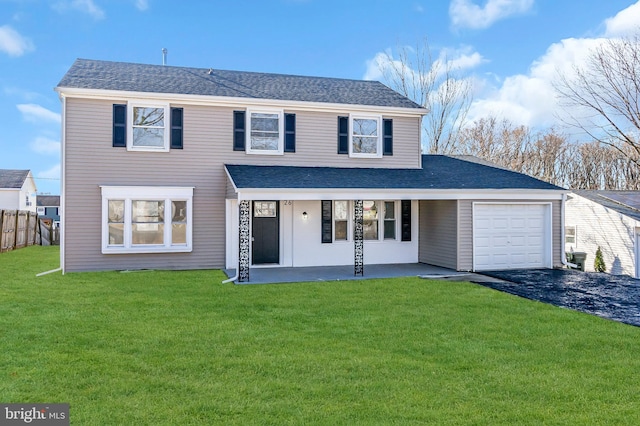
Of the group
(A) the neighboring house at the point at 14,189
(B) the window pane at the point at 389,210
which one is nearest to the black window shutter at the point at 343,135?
(B) the window pane at the point at 389,210

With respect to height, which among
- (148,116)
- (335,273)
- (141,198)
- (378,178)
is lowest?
(335,273)

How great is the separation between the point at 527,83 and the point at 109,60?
874 inches

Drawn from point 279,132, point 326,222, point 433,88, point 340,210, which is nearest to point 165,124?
point 279,132

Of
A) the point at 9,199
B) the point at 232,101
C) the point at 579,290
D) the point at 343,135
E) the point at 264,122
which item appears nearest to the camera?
the point at 579,290

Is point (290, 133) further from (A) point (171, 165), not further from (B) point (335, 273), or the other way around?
(B) point (335, 273)

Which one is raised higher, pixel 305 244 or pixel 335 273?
pixel 305 244

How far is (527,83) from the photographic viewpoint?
2542 cm

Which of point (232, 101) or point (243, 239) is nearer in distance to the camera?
point (243, 239)

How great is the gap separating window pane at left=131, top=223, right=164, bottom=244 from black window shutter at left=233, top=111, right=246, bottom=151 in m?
3.22

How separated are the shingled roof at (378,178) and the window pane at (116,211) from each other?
317cm

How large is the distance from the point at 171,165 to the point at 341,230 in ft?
18.2

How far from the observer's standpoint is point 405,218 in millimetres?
14484

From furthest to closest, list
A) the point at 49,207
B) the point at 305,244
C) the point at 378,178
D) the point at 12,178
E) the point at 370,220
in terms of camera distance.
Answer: the point at 49,207
the point at 12,178
the point at 370,220
the point at 305,244
the point at 378,178

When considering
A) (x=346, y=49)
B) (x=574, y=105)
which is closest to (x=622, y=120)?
(x=574, y=105)
